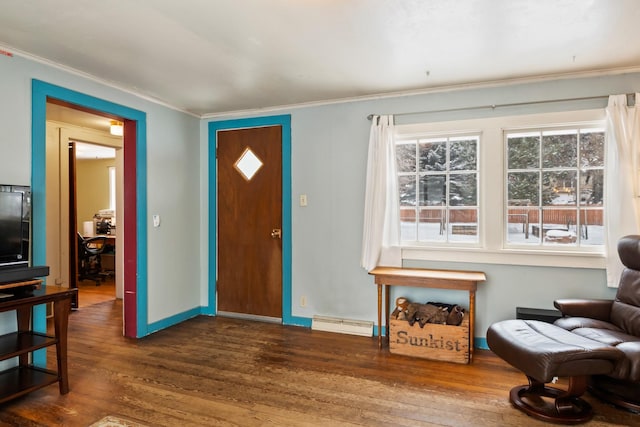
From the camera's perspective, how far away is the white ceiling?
7.15ft

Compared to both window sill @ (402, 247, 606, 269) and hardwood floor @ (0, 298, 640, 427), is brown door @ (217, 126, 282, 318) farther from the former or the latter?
window sill @ (402, 247, 606, 269)

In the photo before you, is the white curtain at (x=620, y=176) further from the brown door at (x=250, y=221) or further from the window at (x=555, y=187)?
the brown door at (x=250, y=221)

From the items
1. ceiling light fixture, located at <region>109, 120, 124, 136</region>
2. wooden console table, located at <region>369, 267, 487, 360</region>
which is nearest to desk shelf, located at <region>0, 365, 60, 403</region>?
wooden console table, located at <region>369, 267, 487, 360</region>

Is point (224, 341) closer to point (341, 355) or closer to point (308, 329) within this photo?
point (308, 329)

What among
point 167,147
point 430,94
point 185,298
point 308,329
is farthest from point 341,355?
point 167,147

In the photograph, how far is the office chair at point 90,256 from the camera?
21.8 ft

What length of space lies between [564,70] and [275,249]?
10.6ft

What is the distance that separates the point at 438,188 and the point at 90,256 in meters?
6.29

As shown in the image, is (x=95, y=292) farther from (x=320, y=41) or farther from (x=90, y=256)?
(x=320, y=41)

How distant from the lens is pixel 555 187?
3354 millimetres

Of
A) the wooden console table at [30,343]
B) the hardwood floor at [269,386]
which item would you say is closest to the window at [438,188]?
the hardwood floor at [269,386]

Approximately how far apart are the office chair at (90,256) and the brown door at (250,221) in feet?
11.5

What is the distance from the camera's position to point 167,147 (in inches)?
163

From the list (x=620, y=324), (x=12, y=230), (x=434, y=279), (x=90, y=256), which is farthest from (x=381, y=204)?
(x=90, y=256)
